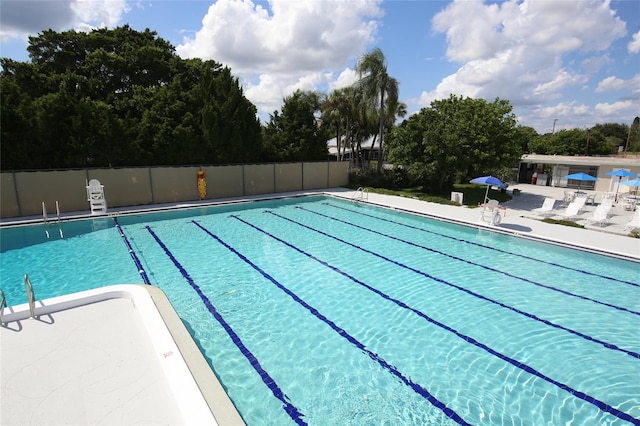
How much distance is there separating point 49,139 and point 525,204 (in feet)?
81.2

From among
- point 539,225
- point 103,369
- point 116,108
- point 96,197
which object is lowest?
point 539,225

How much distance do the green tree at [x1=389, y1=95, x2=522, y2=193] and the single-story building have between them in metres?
9.54

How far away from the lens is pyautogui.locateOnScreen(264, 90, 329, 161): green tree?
2575 cm

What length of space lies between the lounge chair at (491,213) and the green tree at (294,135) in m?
15.8

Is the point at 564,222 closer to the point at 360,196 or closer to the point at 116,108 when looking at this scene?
the point at 360,196

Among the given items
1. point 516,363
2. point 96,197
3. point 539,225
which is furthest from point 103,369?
point 539,225

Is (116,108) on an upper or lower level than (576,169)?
upper

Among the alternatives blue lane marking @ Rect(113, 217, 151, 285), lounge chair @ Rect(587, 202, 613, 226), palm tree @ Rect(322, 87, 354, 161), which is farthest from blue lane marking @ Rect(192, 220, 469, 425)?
palm tree @ Rect(322, 87, 354, 161)

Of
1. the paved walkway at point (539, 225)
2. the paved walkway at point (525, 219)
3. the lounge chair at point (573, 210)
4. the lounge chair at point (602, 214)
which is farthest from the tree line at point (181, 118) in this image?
the lounge chair at point (602, 214)

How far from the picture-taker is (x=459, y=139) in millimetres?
18188

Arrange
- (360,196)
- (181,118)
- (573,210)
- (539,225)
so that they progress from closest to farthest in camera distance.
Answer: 1. (539,225)
2. (573,210)
3. (360,196)
4. (181,118)

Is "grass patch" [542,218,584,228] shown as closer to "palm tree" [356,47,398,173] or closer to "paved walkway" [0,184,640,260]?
"paved walkway" [0,184,640,260]

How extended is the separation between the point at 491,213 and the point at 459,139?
677cm

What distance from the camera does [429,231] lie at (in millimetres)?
12766
